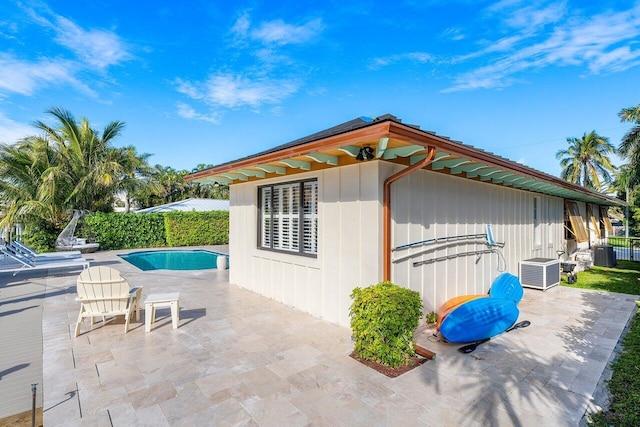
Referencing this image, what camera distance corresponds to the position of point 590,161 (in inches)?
1307

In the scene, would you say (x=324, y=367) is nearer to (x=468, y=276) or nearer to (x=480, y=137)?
(x=468, y=276)


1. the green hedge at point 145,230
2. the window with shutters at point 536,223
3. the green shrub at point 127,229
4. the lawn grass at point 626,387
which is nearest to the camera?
the lawn grass at point 626,387

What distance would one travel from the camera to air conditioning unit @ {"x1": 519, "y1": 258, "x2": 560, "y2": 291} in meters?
8.17

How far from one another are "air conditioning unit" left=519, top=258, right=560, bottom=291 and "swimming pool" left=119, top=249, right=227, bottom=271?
1189 centimetres

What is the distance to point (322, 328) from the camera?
17.0ft

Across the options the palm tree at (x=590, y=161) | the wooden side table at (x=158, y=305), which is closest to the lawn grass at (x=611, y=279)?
the wooden side table at (x=158, y=305)

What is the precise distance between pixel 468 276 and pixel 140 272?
10372 mm

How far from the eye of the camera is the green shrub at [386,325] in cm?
378

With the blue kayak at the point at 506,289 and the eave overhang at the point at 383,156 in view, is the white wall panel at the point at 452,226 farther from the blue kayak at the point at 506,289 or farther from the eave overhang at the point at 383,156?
the blue kayak at the point at 506,289

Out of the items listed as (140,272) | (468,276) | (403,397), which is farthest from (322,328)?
(140,272)

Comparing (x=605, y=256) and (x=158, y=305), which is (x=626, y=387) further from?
(x=605, y=256)

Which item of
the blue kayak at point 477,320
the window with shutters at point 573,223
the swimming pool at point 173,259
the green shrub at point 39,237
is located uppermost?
the window with shutters at point 573,223

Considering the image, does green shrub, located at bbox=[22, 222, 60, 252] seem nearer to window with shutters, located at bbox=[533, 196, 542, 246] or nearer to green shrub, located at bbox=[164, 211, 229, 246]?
green shrub, located at bbox=[164, 211, 229, 246]

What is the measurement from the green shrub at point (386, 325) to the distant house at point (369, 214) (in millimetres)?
798
